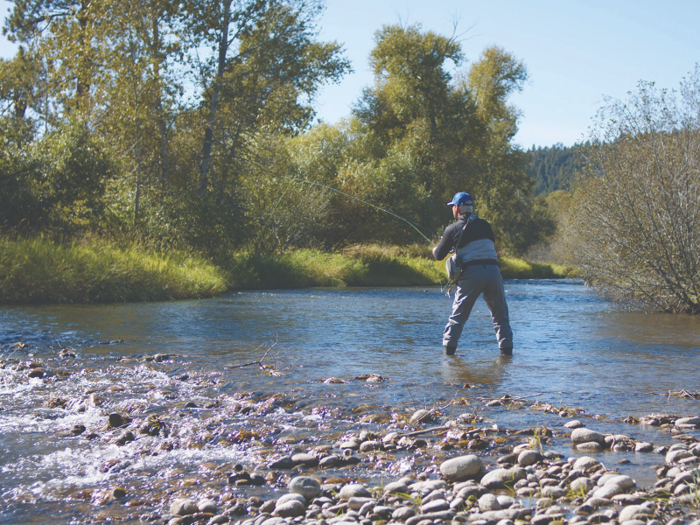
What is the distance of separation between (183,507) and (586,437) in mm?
2553

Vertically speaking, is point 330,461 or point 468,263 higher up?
point 468,263

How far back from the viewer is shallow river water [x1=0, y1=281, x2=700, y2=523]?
388 cm

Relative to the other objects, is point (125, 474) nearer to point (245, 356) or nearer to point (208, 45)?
point (245, 356)

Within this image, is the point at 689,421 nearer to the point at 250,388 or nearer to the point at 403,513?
the point at 403,513

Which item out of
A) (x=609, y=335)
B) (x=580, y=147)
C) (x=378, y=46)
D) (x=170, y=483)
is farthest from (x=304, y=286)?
(x=378, y=46)

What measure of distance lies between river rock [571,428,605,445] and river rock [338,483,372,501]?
1.58 m

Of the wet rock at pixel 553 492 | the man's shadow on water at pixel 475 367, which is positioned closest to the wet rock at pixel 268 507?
the wet rock at pixel 553 492

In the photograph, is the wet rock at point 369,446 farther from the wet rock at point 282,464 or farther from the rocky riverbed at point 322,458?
the wet rock at point 282,464

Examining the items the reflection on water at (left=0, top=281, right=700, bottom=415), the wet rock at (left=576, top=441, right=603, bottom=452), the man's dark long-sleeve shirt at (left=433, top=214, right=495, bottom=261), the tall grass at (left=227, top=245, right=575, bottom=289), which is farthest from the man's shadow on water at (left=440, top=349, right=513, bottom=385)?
the tall grass at (left=227, top=245, right=575, bottom=289)

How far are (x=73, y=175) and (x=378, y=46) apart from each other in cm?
3029

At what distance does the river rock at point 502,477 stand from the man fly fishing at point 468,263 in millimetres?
4233

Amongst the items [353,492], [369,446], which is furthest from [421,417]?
[353,492]

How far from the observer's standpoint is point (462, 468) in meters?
3.57

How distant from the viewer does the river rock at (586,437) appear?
4.10 meters
